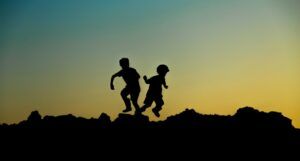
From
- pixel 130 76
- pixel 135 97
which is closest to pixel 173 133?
pixel 135 97

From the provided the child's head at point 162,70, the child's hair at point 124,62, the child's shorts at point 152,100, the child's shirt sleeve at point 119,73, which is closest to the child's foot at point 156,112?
the child's shorts at point 152,100

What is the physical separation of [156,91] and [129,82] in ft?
5.34

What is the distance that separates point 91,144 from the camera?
2228 centimetres

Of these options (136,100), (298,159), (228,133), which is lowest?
(298,159)

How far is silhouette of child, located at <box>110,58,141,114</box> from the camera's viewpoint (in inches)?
1093

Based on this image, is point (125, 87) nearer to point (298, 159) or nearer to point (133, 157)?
point (133, 157)

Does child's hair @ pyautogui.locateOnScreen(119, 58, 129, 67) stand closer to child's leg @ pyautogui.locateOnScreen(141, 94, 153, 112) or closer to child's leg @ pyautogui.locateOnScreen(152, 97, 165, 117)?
child's leg @ pyautogui.locateOnScreen(141, 94, 153, 112)

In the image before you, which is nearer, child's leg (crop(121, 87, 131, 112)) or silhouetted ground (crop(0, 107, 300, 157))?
silhouetted ground (crop(0, 107, 300, 157))

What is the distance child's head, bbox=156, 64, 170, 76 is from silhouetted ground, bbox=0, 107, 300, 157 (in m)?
3.00

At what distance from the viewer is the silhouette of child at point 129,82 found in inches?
1093

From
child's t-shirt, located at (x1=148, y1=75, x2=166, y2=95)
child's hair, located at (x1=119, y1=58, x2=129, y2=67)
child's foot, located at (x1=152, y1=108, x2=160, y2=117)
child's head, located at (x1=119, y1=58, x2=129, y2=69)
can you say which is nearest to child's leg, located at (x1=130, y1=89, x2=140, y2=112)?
child's t-shirt, located at (x1=148, y1=75, x2=166, y2=95)

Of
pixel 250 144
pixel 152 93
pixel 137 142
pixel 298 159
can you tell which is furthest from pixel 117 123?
pixel 298 159

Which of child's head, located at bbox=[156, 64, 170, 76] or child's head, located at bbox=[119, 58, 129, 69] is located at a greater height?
child's head, located at bbox=[119, 58, 129, 69]

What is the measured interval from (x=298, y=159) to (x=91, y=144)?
859 centimetres
